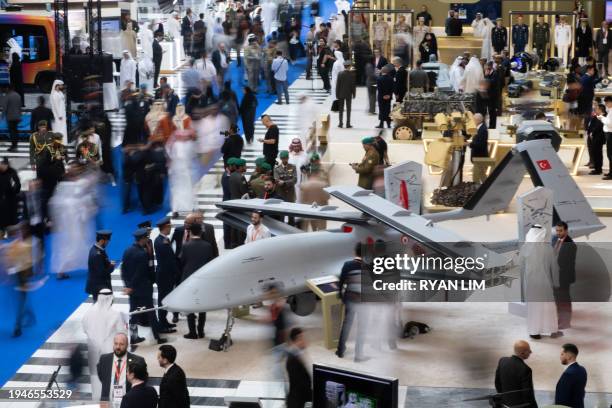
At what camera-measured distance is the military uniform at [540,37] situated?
37781 mm

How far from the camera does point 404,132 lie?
29172 mm

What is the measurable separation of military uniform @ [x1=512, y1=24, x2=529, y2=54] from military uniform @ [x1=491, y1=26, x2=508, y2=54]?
57 cm

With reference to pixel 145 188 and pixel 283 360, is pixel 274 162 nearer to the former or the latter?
pixel 145 188

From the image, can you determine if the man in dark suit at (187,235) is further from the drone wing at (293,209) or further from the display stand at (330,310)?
the display stand at (330,310)

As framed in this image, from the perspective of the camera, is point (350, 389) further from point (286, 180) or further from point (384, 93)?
point (384, 93)

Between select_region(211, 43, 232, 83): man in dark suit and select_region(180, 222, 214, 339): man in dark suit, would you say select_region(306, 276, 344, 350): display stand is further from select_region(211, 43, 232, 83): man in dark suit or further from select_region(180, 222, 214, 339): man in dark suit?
select_region(211, 43, 232, 83): man in dark suit

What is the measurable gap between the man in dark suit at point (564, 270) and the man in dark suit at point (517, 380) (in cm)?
353

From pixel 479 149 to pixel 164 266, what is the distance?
8532 mm

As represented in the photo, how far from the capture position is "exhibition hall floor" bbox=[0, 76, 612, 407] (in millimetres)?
14914

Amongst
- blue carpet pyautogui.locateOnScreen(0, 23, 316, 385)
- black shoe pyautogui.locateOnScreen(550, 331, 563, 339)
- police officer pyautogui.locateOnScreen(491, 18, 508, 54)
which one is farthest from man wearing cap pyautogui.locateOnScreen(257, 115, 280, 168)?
police officer pyautogui.locateOnScreen(491, 18, 508, 54)

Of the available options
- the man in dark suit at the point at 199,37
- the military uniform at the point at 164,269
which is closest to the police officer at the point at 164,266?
the military uniform at the point at 164,269

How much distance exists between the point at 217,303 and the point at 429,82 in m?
18.2

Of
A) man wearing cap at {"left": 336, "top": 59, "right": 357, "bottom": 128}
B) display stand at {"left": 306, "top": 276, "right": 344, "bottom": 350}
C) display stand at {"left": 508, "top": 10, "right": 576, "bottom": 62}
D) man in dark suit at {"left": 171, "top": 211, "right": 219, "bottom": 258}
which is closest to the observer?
display stand at {"left": 306, "top": 276, "right": 344, "bottom": 350}

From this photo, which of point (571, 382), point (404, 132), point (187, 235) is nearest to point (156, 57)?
point (404, 132)
